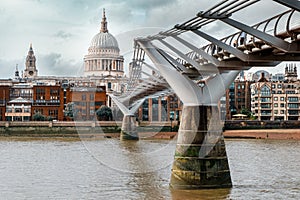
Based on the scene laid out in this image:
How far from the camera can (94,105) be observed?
62.4 m

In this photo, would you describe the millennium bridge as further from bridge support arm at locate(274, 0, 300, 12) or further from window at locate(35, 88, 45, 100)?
window at locate(35, 88, 45, 100)

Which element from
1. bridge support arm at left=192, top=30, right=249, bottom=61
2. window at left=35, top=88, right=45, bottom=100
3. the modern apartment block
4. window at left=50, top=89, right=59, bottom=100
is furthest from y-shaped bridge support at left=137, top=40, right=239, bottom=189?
window at left=35, top=88, right=45, bottom=100

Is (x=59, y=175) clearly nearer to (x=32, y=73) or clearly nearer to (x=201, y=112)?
(x=201, y=112)

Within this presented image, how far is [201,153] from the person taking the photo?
48.3 ft

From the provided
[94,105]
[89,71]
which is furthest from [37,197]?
[89,71]

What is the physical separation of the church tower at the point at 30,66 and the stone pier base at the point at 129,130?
61886mm

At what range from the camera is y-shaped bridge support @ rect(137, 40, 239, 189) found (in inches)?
578

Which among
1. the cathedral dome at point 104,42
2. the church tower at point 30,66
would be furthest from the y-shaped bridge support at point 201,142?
the church tower at point 30,66

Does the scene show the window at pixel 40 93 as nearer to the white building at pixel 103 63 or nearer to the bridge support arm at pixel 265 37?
the white building at pixel 103 63

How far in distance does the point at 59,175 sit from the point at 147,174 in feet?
9.60

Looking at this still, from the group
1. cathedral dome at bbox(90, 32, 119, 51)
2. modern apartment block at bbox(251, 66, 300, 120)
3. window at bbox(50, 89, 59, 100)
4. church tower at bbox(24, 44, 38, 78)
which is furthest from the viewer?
church tower at bbox(24, 44, 38, 78)

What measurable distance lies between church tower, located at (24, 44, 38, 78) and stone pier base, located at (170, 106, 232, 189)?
307 ft

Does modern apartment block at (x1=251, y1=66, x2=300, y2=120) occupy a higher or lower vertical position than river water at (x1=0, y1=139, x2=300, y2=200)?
higher

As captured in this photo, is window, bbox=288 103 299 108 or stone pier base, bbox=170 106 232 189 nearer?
stone pier base, bbox=170 106 232 189
